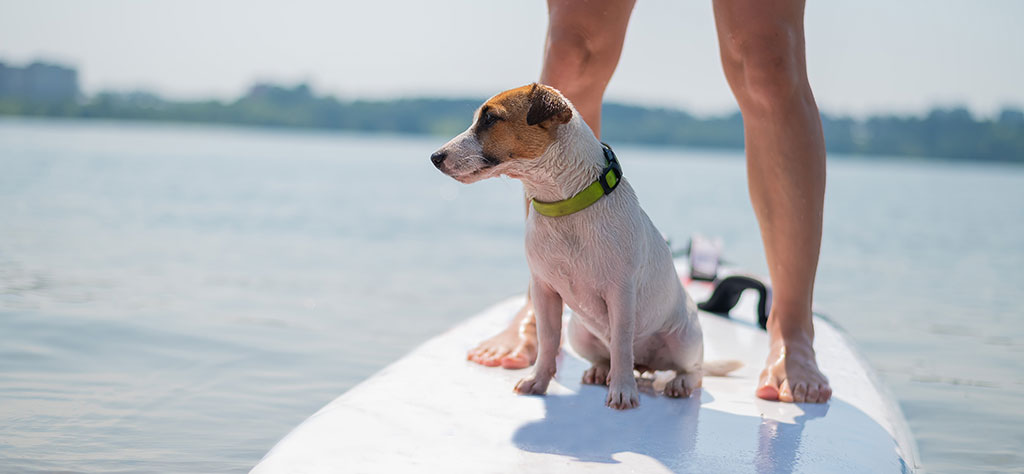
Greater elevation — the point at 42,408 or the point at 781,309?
the point at 781,309

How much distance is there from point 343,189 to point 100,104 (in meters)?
34.3

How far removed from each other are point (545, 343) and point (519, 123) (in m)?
0.62

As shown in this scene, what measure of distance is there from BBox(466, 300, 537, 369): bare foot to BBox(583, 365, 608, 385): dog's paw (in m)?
0.25

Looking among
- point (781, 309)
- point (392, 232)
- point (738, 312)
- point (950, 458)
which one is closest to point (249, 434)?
point (781, 309)

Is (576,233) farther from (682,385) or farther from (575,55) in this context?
(575,55)

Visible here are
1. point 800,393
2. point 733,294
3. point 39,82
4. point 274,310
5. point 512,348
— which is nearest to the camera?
point 800,393

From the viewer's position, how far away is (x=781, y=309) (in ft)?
9.07

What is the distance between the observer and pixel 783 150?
8.84 feet

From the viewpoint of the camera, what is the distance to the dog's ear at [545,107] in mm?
2006

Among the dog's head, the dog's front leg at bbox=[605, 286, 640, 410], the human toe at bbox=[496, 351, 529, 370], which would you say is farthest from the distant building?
the dog's front leg at bbox=[605, 286, 640, 410]

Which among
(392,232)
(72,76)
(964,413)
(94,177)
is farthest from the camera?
(72,76)

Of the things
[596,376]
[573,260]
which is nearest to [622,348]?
[573,260]

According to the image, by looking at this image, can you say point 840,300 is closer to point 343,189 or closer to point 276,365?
point 276,365

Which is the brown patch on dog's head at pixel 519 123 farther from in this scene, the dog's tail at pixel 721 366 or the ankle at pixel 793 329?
the ankle at pixel 793 329
